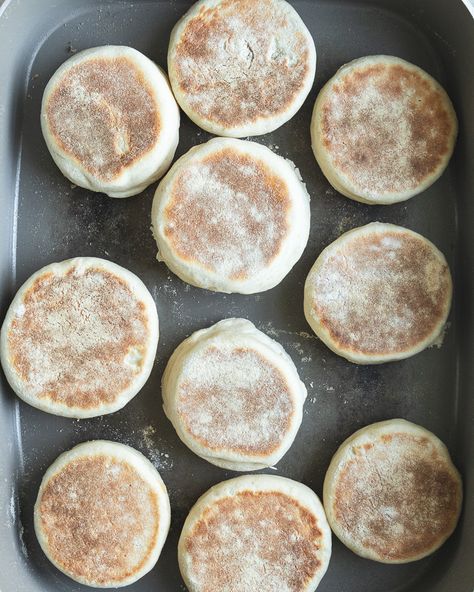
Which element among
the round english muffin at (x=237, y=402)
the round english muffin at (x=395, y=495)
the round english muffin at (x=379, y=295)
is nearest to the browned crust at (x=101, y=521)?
the round english muffin at (x=237, y=402)

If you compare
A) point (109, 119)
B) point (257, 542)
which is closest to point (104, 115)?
point (109, 119)

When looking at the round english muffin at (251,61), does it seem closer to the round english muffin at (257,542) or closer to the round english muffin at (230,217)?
the round english muffin at (230,217)

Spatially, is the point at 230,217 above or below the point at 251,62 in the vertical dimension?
below

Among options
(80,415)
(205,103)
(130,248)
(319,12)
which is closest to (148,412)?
(80,415)

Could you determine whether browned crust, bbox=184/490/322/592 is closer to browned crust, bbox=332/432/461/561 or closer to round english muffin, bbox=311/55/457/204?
browned crust, bbox=332/432/461/561

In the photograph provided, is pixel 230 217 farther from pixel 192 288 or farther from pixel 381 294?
pixel 381 294
